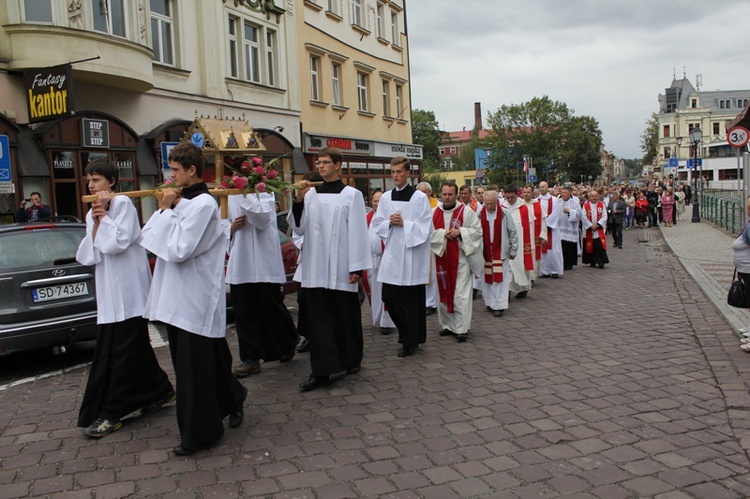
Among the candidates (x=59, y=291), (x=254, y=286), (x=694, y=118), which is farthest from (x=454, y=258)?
(x=694, y=118)

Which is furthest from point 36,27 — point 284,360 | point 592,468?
point 592,468

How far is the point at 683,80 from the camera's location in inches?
4572

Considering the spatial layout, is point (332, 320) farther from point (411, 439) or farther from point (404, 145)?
point (404, 145)

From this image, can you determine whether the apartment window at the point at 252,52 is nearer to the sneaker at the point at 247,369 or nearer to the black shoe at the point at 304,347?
the black shoe at the point at 304,347

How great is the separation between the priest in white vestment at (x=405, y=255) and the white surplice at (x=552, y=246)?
290 inches

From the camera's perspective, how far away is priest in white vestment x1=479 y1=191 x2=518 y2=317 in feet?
32.2

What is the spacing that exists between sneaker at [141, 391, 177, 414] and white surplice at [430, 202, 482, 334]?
368 centimetres

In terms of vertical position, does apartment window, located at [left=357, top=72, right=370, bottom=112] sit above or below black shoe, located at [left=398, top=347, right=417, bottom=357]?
above

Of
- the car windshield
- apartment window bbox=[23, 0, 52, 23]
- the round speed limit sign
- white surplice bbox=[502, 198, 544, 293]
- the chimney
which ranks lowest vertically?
white surplice bbox=[502, 198, 544, 293]

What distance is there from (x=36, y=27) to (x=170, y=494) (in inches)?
487

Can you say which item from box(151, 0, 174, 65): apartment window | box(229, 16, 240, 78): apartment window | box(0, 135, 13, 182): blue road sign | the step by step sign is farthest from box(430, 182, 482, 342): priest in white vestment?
box(229, 16, 240, 78): apartment window

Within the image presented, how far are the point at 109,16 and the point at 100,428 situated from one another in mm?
12584

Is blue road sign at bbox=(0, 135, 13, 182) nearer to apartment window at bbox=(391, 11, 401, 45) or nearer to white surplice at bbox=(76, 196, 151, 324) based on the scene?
white surplice at bbox=(76, 196, 151, 324)

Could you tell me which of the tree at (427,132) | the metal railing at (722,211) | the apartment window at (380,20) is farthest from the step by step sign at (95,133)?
the tree at (427,132)
